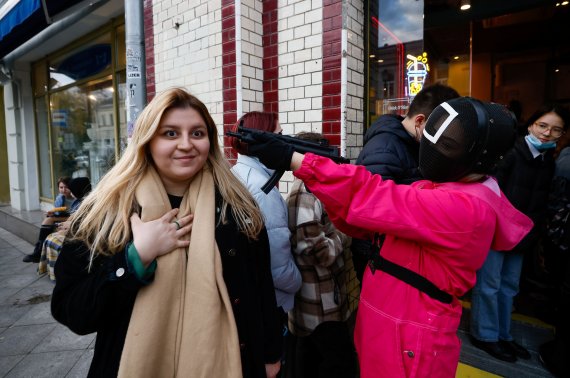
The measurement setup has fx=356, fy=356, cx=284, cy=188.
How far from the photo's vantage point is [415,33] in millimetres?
3629

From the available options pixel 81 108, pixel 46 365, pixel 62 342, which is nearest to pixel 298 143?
pixel 46 365

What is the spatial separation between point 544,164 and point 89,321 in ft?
12.0

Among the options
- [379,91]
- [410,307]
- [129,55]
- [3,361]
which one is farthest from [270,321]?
[3,361]

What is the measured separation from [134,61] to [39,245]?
4.79 m

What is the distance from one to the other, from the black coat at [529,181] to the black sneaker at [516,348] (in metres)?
0.90

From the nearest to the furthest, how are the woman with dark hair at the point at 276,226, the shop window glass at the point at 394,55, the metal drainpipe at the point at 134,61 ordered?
1. the woman with dark hair at the point at 276,226
2. the metal drainpipe at the point at 134,61
3. the shop window glass at the point at 394,55

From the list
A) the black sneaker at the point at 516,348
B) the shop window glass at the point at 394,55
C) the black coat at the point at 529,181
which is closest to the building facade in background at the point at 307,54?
the shop window glass at the point at 394,55

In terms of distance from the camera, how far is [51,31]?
7.02 m

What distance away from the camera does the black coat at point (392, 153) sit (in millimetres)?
2265

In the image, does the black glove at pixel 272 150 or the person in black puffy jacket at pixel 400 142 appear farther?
the person in black puffy jacket at pixel 400 142

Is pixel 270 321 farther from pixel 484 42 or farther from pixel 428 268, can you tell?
pixel 484 42

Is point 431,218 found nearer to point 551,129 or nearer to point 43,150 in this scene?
point 551,129

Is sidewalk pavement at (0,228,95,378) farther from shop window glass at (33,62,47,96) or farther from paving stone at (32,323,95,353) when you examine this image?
shop window glass at (33,62,47,96)

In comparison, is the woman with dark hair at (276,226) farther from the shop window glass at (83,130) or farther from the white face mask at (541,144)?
the shop window glass at (83,130)
